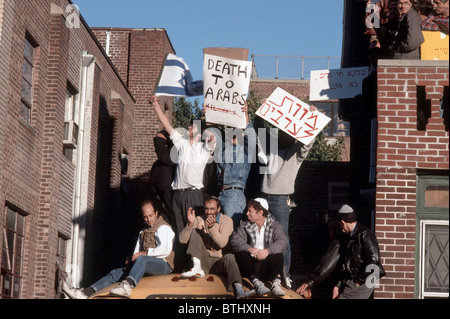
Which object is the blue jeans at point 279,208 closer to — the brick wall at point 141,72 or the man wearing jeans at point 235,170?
the man wearing jeans at point 235,170

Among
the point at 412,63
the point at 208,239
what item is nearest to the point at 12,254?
the point at 208,239

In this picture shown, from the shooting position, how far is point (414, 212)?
1411 cm

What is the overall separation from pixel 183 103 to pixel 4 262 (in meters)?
31.3

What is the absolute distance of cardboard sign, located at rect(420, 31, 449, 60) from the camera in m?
15.3

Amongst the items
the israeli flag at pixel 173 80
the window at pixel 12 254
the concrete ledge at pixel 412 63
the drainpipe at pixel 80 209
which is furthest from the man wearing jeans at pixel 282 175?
the drainpipe at pixel 80 209

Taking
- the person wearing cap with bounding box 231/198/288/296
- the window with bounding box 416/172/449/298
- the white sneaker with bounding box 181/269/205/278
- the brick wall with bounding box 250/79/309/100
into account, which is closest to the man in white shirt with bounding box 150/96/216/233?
the person wearing cap with bounding box 231/198/288/296

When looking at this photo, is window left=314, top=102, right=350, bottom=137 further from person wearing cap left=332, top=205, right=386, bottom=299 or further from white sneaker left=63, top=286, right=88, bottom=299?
white sneaker left=63, top=286, right=88, bottom=299

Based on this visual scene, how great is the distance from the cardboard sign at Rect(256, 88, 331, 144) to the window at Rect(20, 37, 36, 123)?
499cm

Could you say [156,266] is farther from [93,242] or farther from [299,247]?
[93,242]

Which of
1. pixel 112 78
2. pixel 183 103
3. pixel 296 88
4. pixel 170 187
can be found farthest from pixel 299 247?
pixel 296 88

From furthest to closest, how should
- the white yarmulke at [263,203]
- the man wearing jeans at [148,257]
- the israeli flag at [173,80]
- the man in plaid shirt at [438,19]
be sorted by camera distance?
the israeli flag at [173,80] → the man in plaid shirt at [438,19] → the white yarmulke at [263,203] → the man wearing jeans at [148,257]

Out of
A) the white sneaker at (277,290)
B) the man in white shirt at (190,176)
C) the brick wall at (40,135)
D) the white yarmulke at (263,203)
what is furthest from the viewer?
the brick wall at (40,135)

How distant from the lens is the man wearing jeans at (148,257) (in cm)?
1350

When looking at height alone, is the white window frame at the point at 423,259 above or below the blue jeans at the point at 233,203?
below
